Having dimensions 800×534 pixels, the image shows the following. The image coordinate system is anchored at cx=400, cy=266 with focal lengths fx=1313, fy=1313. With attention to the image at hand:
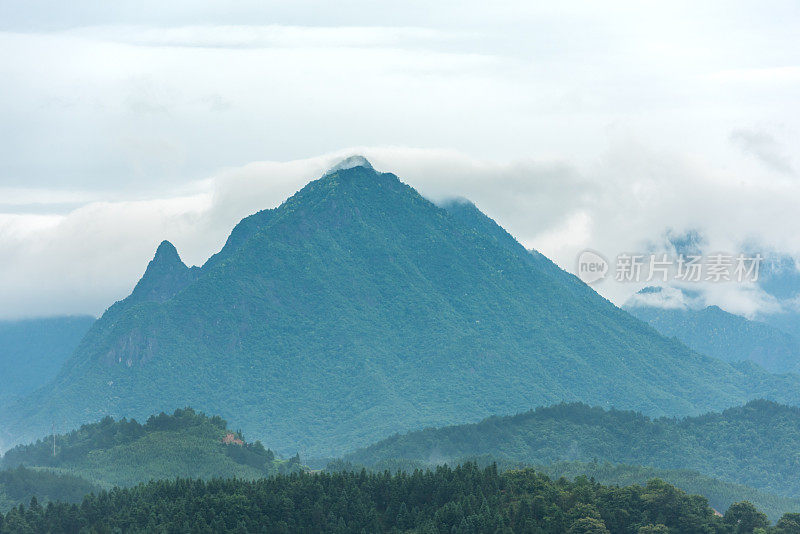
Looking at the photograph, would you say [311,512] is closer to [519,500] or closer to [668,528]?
[519,500]

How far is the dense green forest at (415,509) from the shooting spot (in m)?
124

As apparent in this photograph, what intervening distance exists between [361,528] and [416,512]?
595 cm

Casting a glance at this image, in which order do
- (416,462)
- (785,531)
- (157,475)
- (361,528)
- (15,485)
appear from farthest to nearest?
(416,462) → (157,475) → (15,485) → (361,528) → (785,531)

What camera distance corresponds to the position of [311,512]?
13075 cm

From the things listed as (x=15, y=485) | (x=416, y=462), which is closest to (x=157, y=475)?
(x=15, y=485)

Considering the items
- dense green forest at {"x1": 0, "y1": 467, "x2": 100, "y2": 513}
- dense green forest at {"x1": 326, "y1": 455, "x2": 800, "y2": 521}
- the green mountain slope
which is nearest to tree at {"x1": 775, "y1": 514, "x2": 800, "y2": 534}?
dense green forest at {"x1": 326, "y1": 455, "x2": 800, "y2": 521}

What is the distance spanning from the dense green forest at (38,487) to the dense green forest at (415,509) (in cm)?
3168

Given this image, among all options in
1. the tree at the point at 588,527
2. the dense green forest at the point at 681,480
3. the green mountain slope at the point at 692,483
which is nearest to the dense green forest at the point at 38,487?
the dense green forest at the point at 681,480

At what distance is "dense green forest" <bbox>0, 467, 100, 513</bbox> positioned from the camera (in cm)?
16825

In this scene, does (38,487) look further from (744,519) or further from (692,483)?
(744,519)

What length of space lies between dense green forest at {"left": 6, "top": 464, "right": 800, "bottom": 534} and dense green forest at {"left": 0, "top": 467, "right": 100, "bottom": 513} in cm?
3168

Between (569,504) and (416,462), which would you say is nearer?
(569,504)

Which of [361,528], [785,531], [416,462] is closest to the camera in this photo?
[785,531]

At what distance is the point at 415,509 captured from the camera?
424 feet
